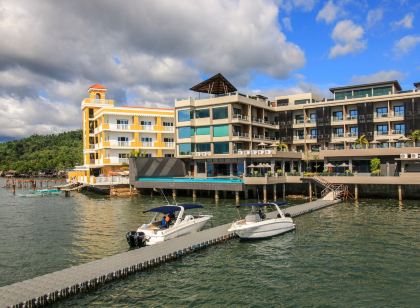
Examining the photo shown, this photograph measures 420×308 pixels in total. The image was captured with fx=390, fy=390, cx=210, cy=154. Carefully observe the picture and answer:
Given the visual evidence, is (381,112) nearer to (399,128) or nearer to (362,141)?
(399,128)

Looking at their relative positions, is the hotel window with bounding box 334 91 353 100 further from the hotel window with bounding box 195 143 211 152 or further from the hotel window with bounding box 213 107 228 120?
the hotel window with bounding box 195 143 211 152

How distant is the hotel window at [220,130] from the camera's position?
229 ft

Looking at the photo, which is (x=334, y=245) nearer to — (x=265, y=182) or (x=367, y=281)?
(x=367, y=281)

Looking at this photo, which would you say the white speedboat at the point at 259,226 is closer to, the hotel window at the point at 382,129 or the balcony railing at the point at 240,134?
the balcony railing at the point at 240,134

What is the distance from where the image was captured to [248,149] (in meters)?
72.2

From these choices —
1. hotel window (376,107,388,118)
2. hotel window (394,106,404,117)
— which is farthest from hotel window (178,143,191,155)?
hotel window (394,106,404,117)

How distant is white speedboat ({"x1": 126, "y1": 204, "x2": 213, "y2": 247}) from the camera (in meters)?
27.8

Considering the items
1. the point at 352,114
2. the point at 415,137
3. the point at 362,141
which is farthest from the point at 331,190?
the point at 352,114

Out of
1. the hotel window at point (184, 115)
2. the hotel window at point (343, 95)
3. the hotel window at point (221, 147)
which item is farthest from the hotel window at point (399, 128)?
the hotel window at point (184, 115)

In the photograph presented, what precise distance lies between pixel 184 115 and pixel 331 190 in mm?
30875

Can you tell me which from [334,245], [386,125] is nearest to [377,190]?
[386,125]

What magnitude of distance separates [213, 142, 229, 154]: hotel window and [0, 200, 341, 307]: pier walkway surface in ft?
132

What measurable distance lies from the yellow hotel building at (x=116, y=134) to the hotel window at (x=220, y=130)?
1686 cm

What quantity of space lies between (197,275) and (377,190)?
1801 inches
